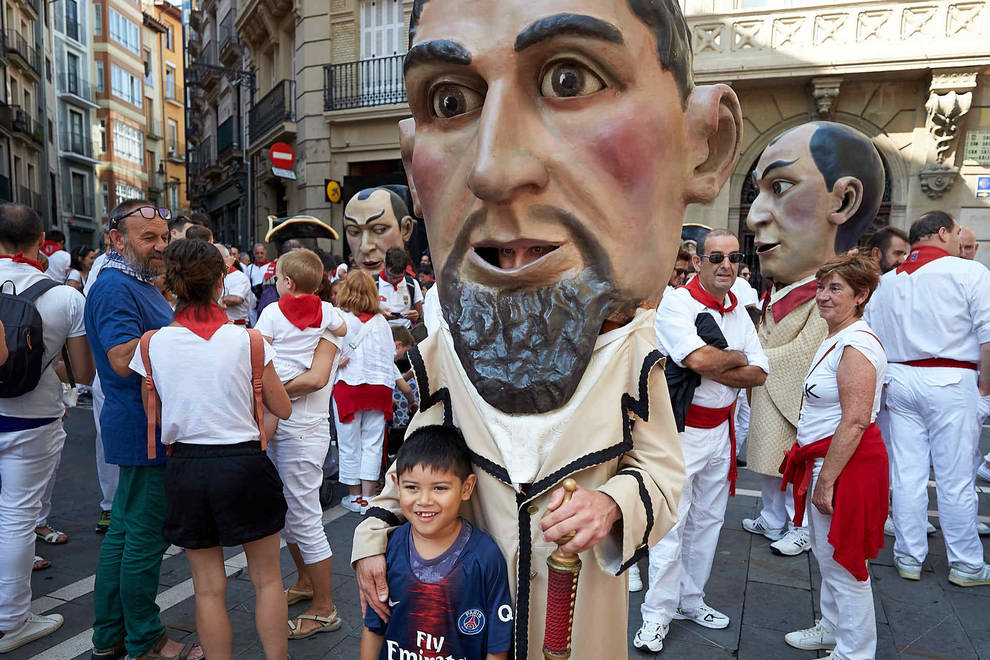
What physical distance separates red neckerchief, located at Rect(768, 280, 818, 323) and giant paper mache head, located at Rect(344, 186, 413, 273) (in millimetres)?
4016

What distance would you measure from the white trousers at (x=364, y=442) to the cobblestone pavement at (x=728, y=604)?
14.7 inches

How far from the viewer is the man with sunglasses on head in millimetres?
2631

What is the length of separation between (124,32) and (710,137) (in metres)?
44.5

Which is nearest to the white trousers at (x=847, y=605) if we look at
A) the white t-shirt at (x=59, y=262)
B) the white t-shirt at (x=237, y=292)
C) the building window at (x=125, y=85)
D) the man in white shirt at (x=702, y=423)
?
the man in white shirt at (x=702, y=423)

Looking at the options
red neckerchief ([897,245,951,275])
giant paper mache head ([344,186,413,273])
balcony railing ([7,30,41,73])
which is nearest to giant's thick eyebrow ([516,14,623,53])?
red neckerchief ([897,245,951,275])

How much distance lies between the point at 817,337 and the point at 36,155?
30.0 m

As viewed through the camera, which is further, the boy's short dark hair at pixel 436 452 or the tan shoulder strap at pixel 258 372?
the tan shoulder strap at pixel 258 372

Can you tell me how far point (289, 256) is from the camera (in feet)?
10.9

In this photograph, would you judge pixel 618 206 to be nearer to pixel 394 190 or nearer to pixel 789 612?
pixel 789 612

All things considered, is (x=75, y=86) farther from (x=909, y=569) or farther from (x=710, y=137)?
(x=909, y=569)

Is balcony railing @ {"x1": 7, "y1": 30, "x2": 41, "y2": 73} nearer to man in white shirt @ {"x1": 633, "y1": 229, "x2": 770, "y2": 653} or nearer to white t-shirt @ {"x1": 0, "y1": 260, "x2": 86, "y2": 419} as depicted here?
white t-shirt @ {"x1": 0, "y1": 260, "x2": 86, "y2": 419}

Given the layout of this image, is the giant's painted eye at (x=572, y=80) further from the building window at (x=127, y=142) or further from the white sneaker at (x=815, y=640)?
the building window at (x=127, y=142)

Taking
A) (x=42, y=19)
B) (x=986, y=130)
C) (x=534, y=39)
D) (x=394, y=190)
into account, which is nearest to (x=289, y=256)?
(x=534, y=39)

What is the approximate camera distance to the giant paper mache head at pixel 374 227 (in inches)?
267
